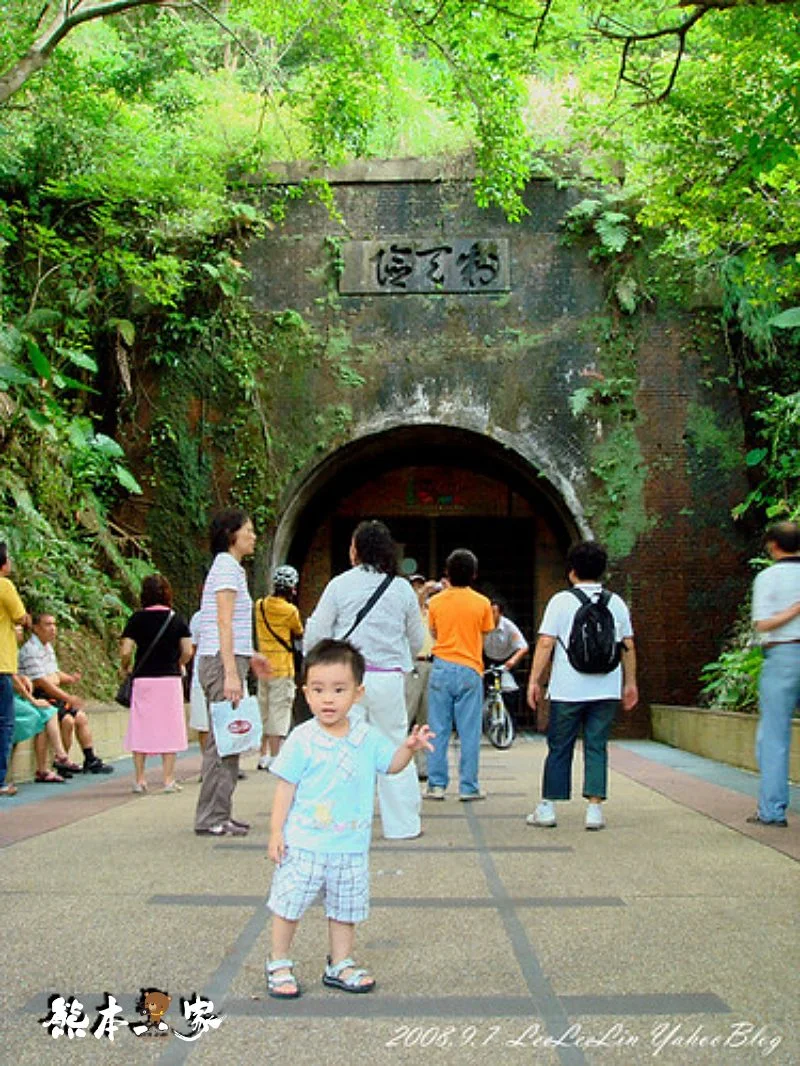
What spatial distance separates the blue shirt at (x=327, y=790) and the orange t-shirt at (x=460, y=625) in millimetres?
4214

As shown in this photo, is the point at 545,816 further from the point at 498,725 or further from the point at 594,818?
the point at 498,725

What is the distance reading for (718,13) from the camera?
9.45m

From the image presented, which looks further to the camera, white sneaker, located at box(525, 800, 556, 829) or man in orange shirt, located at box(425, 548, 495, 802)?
man in orange shirt, located at box(425, 548, 495, 802)

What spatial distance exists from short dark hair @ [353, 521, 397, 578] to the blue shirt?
9.64 ft

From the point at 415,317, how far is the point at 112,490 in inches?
170

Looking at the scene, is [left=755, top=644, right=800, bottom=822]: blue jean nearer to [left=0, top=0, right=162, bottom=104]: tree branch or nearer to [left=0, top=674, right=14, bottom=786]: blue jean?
[left=0, top=674, right=14, bottom=786]: blue jean

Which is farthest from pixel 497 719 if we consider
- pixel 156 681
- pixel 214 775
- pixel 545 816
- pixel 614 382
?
pixel 214 775

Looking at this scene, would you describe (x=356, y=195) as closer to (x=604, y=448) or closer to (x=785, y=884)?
(x=604, y=448)

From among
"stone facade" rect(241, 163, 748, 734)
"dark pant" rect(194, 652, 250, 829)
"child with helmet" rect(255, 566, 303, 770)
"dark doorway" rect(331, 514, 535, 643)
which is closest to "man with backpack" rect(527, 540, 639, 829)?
"dark pant" rect(194, 652, 250, 829)

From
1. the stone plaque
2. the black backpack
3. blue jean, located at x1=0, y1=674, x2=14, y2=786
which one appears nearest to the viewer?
the black backpack

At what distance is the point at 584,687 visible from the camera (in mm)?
6645

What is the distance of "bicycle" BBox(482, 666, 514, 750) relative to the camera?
45.7ft

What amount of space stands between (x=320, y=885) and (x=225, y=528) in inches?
134

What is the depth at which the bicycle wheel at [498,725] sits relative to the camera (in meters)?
13.9
